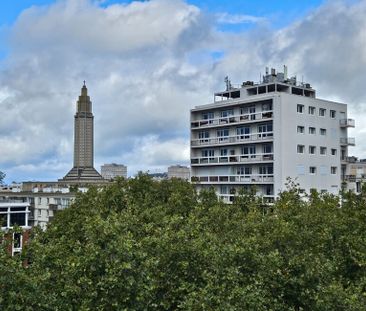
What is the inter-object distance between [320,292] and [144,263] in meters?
6.87

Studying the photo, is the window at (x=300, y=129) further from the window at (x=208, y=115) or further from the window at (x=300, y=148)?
the window at (x=208, y=115)

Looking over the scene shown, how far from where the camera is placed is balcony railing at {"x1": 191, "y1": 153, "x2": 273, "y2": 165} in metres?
62.6

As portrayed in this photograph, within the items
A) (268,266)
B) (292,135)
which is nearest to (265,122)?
(292,135)

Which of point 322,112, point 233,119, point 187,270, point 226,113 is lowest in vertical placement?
point 187,270

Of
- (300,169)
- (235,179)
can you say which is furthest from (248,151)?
(300,169)

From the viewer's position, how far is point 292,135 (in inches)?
2438

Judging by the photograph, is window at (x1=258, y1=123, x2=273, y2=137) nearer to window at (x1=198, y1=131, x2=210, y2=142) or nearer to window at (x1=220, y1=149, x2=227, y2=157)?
window at (x1=220, y1=149, x2=227, y2=157)

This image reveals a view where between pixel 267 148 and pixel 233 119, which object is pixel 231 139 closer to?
pixel 233 119

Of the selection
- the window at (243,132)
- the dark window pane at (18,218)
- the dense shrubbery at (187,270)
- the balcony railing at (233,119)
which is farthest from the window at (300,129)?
the dense shrubbery at (187,270)

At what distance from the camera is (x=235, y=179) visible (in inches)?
2569

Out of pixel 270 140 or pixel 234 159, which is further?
pixel 234 159

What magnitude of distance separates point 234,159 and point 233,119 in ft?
18.1

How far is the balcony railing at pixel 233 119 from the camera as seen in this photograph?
6311 cm

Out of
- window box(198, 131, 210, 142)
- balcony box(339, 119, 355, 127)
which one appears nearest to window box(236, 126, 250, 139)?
window box(198, 131, 210, 142)
